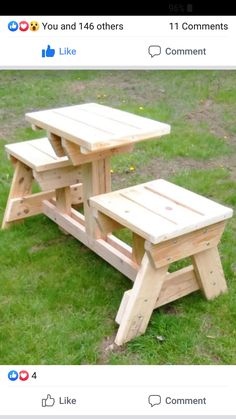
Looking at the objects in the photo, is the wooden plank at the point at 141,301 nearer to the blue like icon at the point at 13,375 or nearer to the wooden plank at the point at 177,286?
the wooden plank at the point at 177,286

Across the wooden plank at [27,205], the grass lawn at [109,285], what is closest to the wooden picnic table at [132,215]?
the grass lawn at [109,285]

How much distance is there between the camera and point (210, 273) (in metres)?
2.85

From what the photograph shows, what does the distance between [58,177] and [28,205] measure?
477 millimetres

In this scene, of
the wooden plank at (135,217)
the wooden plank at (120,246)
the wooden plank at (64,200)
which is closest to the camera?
the wooden plank at (135,217)

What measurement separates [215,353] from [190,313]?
324 mm

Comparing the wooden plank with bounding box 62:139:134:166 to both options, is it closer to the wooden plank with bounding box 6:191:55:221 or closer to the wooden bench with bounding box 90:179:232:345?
the wooden bench with bounding box 90:179:232:345

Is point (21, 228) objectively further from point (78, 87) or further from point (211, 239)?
point (78, 87)

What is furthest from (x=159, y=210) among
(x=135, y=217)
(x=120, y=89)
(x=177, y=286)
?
(x=120, y=89)

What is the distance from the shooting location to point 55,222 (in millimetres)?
3795

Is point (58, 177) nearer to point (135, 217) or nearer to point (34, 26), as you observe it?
point (135, 217)

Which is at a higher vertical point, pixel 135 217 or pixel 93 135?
pixel 93 135

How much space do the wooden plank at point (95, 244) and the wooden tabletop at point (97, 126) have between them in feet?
2.32

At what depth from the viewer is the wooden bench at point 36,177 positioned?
345 centimetres
